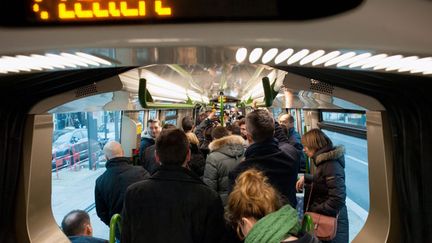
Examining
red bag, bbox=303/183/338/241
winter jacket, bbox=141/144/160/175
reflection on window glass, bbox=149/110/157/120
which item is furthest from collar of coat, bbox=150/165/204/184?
reflection on window glass, bbox=149/110/157/120

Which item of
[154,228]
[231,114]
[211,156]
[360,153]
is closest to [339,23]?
[154,228]

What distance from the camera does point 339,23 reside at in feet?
2.60

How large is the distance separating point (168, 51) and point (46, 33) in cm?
31

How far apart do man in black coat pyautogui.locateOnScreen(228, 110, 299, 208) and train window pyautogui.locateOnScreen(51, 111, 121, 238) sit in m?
4.25

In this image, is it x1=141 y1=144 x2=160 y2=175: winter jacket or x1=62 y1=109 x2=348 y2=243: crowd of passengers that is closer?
x1=62 y1=109 x2=348 y2=243: crowd of passengers

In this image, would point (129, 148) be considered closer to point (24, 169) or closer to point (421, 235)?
point (24, 169)

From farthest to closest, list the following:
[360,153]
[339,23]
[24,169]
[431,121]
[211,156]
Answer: [360,153] → [211,156] → [24,169] → [431,121] → [339,23]

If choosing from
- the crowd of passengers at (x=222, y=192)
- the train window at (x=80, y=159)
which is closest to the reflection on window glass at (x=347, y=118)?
the crowd of passengers at (x=222, y=192)

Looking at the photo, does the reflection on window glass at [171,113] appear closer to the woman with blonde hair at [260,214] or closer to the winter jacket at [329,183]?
the winter jacket at [329,183]

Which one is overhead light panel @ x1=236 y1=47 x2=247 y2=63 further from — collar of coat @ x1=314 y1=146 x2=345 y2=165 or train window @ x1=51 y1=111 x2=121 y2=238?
train window @ x1=51 y1=111 x2=121 y2=238

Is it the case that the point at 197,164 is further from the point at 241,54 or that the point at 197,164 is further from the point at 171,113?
the point at 171,113

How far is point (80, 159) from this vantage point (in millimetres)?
8656

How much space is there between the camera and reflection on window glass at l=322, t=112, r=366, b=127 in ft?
14.0

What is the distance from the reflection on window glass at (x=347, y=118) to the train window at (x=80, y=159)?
4.05 meters
